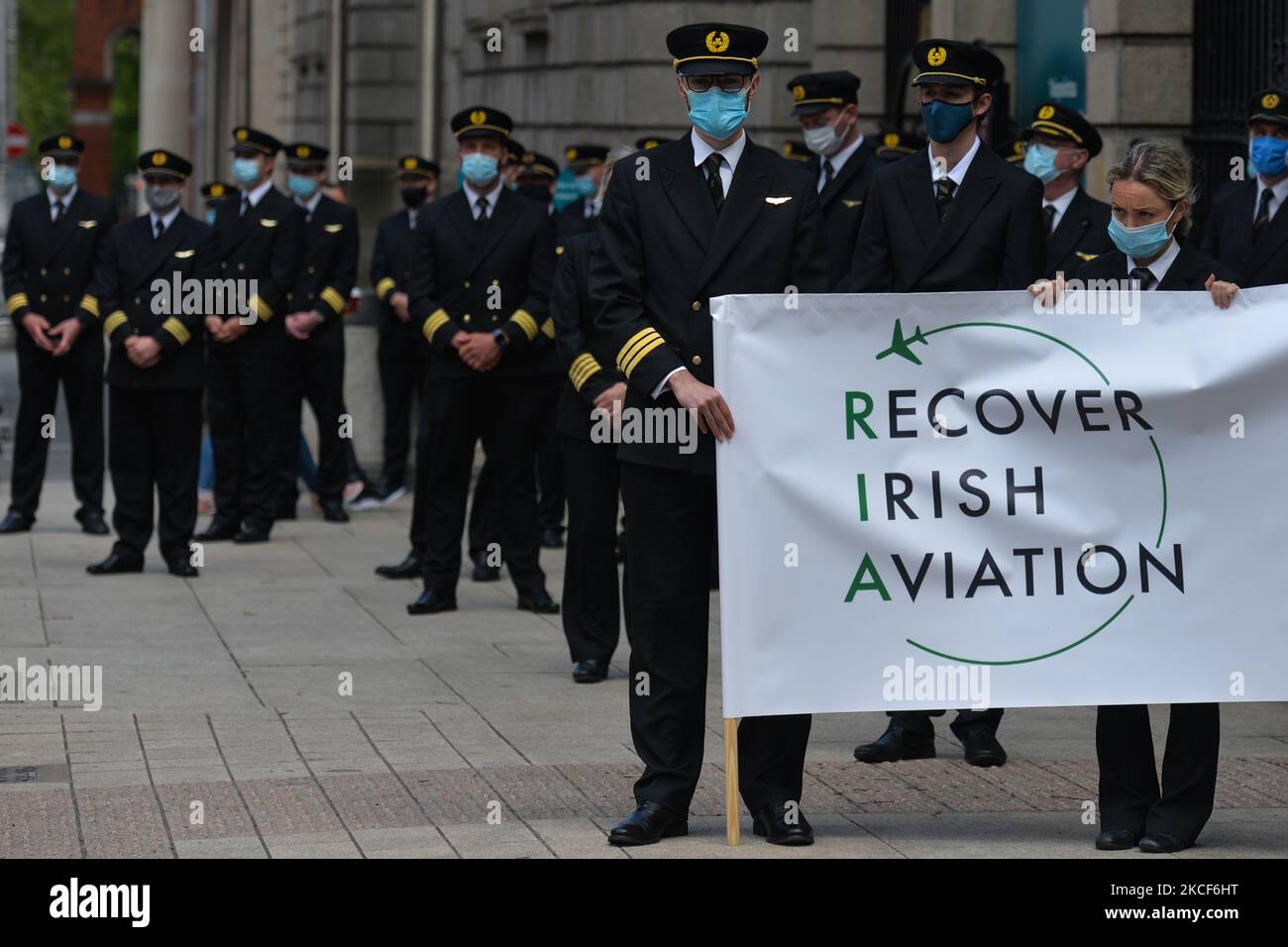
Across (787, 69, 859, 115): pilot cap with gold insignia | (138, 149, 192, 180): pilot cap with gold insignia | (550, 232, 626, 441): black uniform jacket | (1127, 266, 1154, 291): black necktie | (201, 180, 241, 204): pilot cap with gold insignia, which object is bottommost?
(550, 232, 626, 441): black uniform jacket

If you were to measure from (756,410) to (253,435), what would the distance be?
28.5 feet

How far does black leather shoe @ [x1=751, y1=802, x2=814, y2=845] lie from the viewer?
22.0 ft

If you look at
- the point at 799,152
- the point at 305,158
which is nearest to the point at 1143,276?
the point at 799,152

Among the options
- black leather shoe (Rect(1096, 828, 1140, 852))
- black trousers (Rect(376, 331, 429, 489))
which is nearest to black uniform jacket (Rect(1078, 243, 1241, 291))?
black leather shoe (Rect(1096, 828, 1140, 852))

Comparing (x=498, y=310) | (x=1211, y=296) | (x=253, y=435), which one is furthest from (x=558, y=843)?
(x=253, y=435)

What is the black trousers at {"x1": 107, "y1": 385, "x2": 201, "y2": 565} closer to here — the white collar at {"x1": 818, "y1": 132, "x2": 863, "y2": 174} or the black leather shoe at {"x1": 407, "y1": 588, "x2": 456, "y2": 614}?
the black leather shoe at {"x1": 407, "y1": 588, "x2": 456, "y2": 614}

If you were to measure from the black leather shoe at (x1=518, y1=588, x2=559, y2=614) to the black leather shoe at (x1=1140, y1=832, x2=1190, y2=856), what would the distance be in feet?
17.9

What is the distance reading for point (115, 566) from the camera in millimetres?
12953

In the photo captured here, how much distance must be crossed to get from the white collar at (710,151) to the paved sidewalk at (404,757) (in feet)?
6.31

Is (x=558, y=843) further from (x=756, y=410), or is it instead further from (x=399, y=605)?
(x=399, y=605)

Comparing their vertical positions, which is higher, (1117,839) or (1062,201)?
(1062,201)

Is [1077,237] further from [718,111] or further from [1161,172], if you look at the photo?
[718,111]

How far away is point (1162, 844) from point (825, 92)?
16.9 ft

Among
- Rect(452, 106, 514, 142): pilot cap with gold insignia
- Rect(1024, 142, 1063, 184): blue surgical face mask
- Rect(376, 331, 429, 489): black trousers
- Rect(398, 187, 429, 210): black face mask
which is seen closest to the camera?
Rect(1024, 142, 1063, 184): blue surgical face mask
